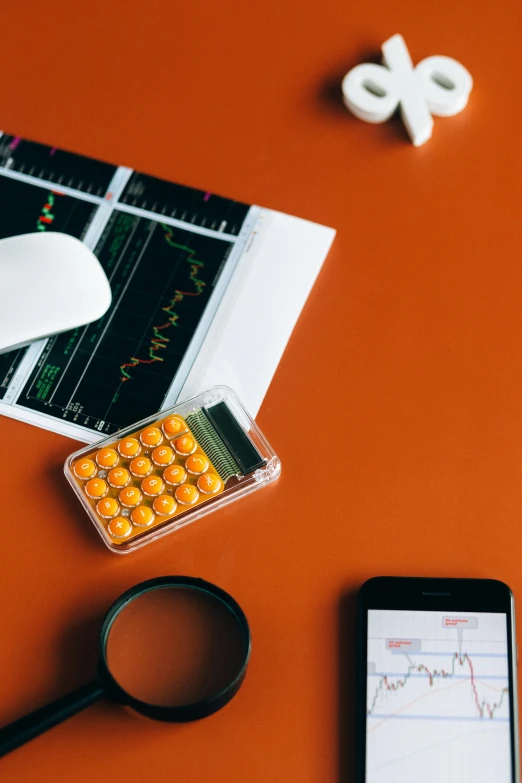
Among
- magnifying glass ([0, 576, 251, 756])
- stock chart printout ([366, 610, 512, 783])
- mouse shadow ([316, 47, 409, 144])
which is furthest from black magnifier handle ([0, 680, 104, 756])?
mouse shadow ([316, 47, 409, 144])

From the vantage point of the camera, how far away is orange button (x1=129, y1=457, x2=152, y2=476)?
0.73 m

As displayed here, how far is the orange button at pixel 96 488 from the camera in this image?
724mm

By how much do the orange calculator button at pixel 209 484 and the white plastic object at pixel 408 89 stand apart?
43cm

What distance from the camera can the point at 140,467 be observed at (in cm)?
73

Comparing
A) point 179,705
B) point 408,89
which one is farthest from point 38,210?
point 179,705

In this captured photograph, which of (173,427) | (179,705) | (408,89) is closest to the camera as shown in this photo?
(179,705)

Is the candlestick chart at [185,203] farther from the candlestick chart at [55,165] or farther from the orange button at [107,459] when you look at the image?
the orange button at [107,459]

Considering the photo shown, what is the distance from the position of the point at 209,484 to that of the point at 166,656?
0.15m

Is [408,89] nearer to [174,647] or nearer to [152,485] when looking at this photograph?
[152,485]

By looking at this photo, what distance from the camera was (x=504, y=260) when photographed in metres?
0.83

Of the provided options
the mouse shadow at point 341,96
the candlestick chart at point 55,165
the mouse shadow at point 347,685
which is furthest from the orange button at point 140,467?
the mouse shadow at point 341,96

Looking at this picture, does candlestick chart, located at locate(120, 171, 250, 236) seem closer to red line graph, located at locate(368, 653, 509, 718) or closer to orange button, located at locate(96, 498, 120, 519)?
orange button, located at locate(96, 498, 120, 519)

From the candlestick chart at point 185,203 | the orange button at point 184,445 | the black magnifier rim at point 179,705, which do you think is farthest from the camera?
the candlestick chart at point 185,203

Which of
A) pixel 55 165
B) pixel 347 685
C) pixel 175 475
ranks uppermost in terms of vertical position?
pixel 55 165
